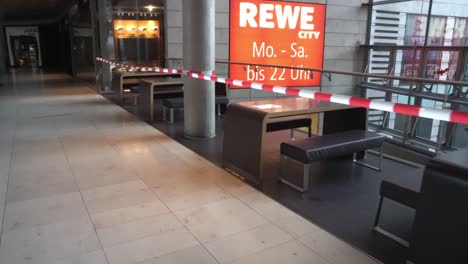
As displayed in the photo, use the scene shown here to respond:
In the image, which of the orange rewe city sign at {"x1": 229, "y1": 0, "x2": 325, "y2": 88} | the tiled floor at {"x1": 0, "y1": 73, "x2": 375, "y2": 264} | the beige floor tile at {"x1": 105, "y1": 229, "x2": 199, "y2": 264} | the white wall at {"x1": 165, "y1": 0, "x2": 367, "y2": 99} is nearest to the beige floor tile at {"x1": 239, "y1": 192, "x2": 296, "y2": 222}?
the tiled floor at {"x1": 0, "y1": 73, "x2": 375, "y2": 264}

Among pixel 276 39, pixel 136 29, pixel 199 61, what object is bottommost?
pixel 199 61

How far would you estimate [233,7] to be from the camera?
8.70 meters

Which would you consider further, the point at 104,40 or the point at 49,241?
the point at 104,40

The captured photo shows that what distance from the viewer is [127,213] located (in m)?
2.68

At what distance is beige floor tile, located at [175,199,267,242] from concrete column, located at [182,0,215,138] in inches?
78.2

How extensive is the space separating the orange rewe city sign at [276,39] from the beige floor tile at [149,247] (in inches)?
279

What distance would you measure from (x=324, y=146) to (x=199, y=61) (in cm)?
215

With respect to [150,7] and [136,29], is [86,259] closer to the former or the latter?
[150,7]

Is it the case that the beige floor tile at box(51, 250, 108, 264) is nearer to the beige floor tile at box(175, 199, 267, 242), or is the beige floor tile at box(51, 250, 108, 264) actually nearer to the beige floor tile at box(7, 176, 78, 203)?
the beige floor tile at box(175, 199, 267, 242)

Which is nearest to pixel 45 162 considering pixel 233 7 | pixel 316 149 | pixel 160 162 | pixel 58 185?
pixel 58 185

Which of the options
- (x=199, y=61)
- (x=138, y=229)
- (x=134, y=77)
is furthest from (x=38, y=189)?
(x=134, y=77)

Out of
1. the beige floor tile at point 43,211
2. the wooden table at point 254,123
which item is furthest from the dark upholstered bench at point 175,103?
the beige floor tile at point 43,211

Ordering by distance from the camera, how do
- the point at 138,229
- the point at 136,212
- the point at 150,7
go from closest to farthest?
the point at 138,229
the point at 136,212
the point at 150,7

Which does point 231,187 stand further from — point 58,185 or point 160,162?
point 58,185
